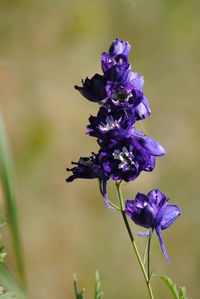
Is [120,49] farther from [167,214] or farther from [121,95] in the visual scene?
[167,214]

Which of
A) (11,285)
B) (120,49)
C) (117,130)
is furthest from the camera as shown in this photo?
(120,49)

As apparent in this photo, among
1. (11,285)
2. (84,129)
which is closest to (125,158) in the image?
(11,285)

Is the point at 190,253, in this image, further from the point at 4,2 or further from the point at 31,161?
the point at 4,2

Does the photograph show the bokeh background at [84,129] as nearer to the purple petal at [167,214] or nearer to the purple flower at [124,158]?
the purple petal at [167,214]

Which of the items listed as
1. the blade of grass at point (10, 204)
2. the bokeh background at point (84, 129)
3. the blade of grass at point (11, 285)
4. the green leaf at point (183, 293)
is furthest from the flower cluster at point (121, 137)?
the bokeh background at point (84, 129)

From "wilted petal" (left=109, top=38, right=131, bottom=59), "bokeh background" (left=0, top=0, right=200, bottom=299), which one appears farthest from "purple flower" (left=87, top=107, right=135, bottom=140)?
"bokeh background" (left=0, top=0, right=200, bottom=299)

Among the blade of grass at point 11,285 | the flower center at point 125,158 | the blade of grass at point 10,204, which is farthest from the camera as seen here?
the flower center at point 125,158

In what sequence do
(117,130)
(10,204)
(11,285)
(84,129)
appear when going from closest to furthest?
(11,285) < (10,204) < (117,130) < (84,129)
